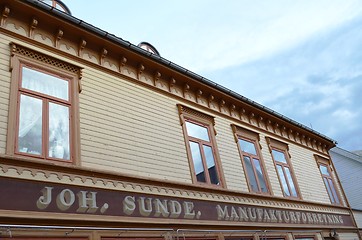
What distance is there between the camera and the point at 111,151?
8.05m

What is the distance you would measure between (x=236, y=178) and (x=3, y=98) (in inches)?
300

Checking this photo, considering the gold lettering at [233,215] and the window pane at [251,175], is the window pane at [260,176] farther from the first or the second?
the gold lettering at [233,215]

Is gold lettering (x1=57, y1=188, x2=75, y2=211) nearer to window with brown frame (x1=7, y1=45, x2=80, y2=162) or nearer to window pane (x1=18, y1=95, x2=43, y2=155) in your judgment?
window with brown frame (x1=7, y1=45, x2=80, y2=162)

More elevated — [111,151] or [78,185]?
[111,151]

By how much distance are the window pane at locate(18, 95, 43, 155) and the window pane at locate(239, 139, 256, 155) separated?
25.5 ft

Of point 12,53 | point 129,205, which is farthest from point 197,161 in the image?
point 12,53

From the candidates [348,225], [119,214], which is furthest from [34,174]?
[348,225]

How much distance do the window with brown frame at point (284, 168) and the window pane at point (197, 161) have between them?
4.87 metres

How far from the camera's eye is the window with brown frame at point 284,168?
14078mm

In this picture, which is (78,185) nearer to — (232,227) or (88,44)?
(88,44)

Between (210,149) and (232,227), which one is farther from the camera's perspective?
(210,149)

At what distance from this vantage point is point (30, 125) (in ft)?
23.0

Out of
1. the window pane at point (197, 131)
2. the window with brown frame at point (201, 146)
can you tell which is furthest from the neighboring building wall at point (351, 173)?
the window pane at point (197, 131)

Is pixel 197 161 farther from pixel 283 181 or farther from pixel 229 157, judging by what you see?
pixel 283 181
